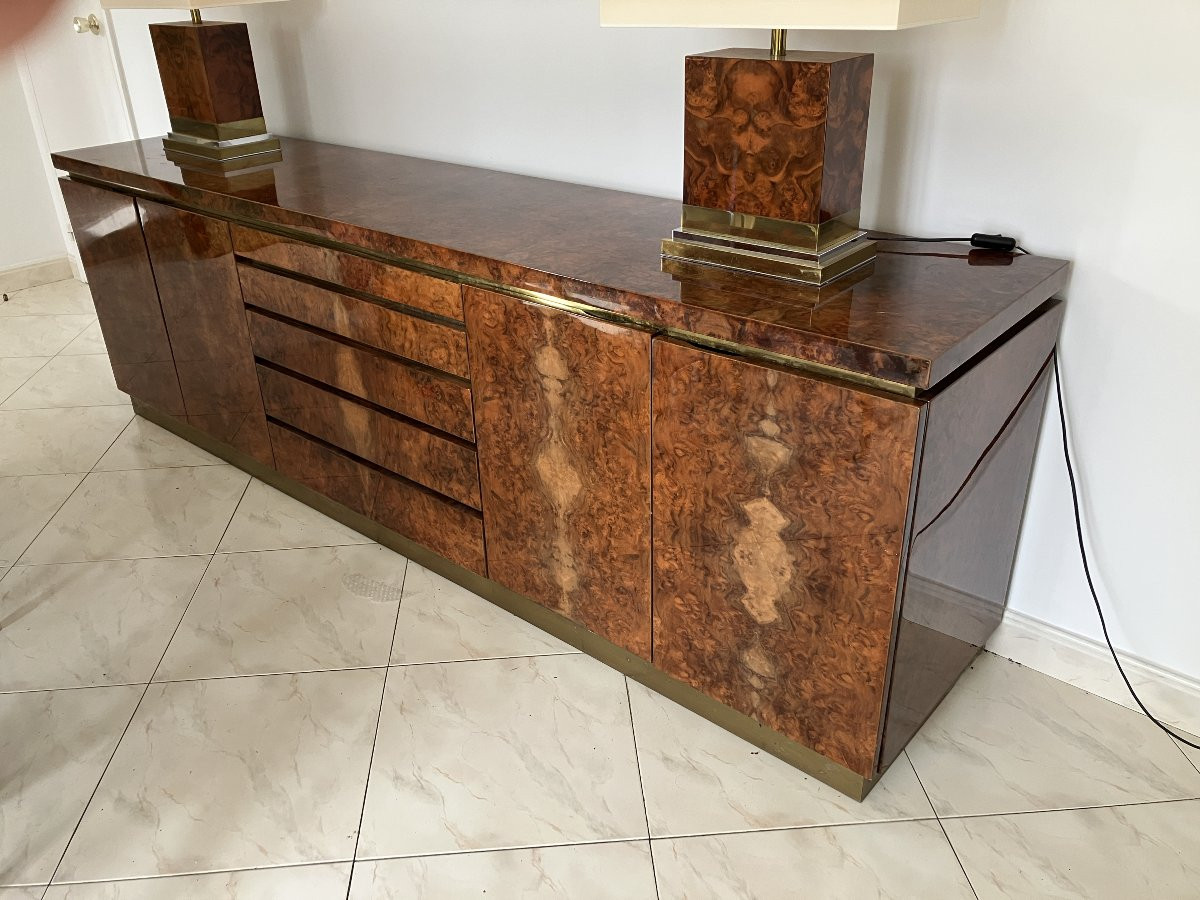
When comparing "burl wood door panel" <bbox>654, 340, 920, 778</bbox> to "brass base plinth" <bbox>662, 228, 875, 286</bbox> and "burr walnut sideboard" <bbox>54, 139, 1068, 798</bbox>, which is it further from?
"brass base plinth" <bbox>662, 228, 875, 286</bbox>

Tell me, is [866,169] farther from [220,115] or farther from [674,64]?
[220,115]

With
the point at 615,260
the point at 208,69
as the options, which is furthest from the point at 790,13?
the point at 208,69

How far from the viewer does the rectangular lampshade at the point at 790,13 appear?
1.16m

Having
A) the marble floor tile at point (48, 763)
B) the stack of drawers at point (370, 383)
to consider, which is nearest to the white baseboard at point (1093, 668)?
the stack of drawers at point (370, 383)

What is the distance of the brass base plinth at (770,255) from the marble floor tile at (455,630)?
32.2 inches

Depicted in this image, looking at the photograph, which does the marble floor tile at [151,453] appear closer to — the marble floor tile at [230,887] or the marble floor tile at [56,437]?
the marble floor tile at [56,437]

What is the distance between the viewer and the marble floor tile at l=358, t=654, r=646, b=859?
1.48 metres

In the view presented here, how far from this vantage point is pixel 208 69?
2.24 metres

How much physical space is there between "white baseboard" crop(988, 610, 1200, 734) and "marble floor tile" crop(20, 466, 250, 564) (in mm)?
1776

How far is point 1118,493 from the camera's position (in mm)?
1583

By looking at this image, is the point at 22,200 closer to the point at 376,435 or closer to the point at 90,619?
the point at 90,619

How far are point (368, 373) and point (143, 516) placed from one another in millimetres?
887

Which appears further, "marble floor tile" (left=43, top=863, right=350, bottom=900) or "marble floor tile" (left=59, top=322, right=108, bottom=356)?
"marble floor tile" (left=59, top=322, right=108, bottom=356)

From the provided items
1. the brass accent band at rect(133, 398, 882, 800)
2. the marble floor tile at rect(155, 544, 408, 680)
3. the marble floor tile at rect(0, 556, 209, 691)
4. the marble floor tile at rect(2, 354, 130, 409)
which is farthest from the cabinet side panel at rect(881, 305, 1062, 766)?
the marble floor tile at rect(2, 354, 130, 409)
